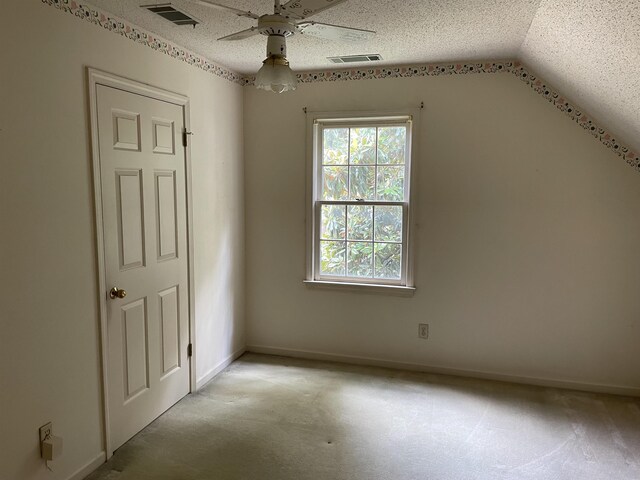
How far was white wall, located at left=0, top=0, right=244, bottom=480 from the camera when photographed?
194cm

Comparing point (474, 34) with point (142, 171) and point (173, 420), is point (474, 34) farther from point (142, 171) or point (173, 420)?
point (173, 420)

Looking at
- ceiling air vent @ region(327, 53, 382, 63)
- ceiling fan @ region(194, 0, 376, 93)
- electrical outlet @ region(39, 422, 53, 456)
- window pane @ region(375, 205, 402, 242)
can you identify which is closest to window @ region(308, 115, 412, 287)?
window pane @ region(375, 205, 402, 242)

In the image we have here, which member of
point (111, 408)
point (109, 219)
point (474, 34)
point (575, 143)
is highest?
point (474, 34)

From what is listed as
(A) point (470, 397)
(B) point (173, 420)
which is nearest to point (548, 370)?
(A) point (470, 397)

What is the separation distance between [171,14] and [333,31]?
954 mm

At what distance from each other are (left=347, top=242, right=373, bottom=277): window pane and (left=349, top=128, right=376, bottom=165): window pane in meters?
0.65

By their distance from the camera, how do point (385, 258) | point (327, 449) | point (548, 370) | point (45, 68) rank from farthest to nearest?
point (385, 258) < point (548, 370) < point (327, 449) < point (45, 68)

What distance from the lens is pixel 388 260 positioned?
3.75m

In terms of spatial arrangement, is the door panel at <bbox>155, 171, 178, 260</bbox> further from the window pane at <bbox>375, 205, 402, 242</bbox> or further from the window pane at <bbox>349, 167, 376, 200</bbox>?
the window pane at <bbox>375, 205, 402, 242</bbox>

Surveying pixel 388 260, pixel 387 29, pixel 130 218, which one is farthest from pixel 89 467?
pixel 387 29

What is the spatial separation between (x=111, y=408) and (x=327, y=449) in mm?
1186

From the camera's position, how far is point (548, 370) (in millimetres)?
3453

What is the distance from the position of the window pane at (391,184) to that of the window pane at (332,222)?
1.14 ft

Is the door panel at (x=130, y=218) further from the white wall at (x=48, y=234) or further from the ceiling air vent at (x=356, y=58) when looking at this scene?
the ceiling air vent at (x=356, y=58)
